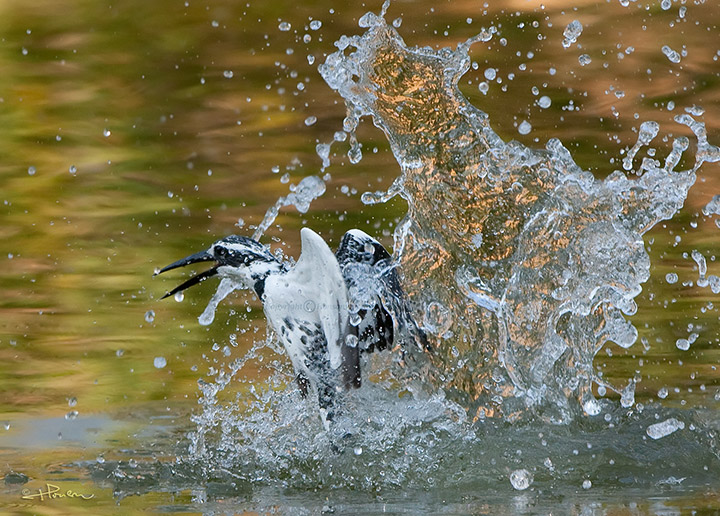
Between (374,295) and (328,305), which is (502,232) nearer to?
(374,295)

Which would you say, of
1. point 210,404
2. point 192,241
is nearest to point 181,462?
point 210,404

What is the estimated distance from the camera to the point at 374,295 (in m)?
4.24

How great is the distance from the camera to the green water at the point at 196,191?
384cm

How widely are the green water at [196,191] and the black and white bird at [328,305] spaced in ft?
1.82

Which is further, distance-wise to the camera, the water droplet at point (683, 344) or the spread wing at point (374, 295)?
the water droplet at point (683, 344)

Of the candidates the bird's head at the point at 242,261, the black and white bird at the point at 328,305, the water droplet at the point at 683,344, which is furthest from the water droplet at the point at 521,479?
the water droplet at the point at 683,344

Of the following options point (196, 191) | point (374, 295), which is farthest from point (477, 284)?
point (196, 191)

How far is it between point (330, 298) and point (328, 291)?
0.02 metres

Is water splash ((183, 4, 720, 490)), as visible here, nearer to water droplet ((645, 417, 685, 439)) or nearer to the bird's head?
water droplet ((645, 417, 685, 439))

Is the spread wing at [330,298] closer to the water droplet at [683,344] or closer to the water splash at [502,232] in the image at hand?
the water splash at [502,232]

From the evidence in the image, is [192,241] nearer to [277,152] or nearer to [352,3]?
[277,152]

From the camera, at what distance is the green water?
3840 millimetres

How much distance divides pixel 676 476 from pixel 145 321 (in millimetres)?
2885

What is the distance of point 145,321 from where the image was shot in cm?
570
